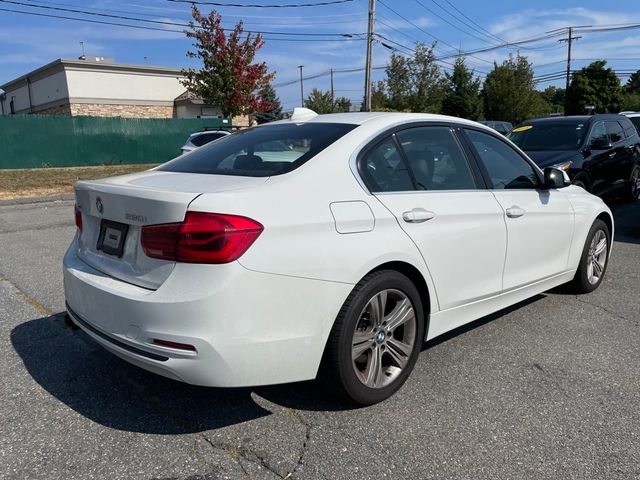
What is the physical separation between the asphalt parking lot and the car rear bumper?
39cm

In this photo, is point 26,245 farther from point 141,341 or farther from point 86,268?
point 141,341

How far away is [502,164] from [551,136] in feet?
19.0

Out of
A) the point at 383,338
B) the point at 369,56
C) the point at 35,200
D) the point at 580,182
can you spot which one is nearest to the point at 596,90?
the point at 369,56

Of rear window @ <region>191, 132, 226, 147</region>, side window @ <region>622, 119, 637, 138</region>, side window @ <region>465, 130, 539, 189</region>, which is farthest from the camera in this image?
rear window @ <region>191, 132, 226, 147</region>

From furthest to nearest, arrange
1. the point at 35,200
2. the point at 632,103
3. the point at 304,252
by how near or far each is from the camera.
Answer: the point at 632,103, the point at 35,200, the point at 304,252

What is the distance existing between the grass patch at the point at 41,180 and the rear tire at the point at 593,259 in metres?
11.8

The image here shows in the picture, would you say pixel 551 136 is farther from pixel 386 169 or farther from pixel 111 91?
pixel 111 91

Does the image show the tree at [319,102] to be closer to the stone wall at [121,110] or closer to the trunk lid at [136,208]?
the stone wall at [121,110]

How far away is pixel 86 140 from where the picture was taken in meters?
21.4

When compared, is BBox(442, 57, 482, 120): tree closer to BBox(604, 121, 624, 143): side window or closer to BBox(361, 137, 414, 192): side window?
BBox(604, 121, 624, 143): side window

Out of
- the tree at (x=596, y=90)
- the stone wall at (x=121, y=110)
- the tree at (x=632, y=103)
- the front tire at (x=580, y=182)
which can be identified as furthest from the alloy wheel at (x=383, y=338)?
the tree at (x=632, y=103)

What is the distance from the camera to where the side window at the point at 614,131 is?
9.62 metres

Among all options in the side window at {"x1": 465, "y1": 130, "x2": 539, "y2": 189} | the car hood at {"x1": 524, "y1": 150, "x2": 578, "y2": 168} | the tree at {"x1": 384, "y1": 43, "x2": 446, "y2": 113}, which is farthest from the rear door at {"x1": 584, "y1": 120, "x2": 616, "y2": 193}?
the tree at {"x1": 384, "y1": 43, "x2": 446, "y2": 113}

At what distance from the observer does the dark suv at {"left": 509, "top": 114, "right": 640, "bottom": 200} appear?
839cm
